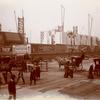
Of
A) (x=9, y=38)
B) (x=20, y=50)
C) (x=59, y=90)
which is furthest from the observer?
(x=9, y=38)

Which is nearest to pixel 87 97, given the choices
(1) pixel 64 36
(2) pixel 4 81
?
(2) pixel 4 81

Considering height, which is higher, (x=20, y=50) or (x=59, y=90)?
(x=20, y=50)

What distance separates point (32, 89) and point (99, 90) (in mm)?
2795

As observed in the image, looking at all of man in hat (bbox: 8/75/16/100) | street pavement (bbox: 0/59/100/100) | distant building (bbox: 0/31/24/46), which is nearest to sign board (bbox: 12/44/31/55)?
street pavement (bbox: 0/59/100/100)

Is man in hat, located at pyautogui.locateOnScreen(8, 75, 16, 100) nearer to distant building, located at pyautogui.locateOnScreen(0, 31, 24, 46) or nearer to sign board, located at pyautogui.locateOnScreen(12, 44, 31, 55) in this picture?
sign board, located at pyautogui.locateOnScreen(12, 44, 31, 55)

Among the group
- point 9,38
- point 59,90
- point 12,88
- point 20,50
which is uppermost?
point 9,38

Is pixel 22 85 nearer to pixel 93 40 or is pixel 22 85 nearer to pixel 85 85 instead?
pixel 85 85

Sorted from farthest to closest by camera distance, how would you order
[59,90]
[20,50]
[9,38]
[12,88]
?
[9,38] < [20,50] < [59,90] < [12,88]

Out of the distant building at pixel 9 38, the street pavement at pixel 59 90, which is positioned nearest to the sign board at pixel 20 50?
the street pavement at pixel 59 90

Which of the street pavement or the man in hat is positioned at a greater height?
the man in hat

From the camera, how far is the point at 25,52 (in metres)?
20.6

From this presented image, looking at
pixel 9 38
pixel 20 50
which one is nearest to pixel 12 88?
pixel 20 50

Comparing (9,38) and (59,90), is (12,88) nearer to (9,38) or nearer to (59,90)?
(59,90)

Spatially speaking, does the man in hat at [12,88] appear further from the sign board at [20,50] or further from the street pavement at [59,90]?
the sign board at [20,50]
